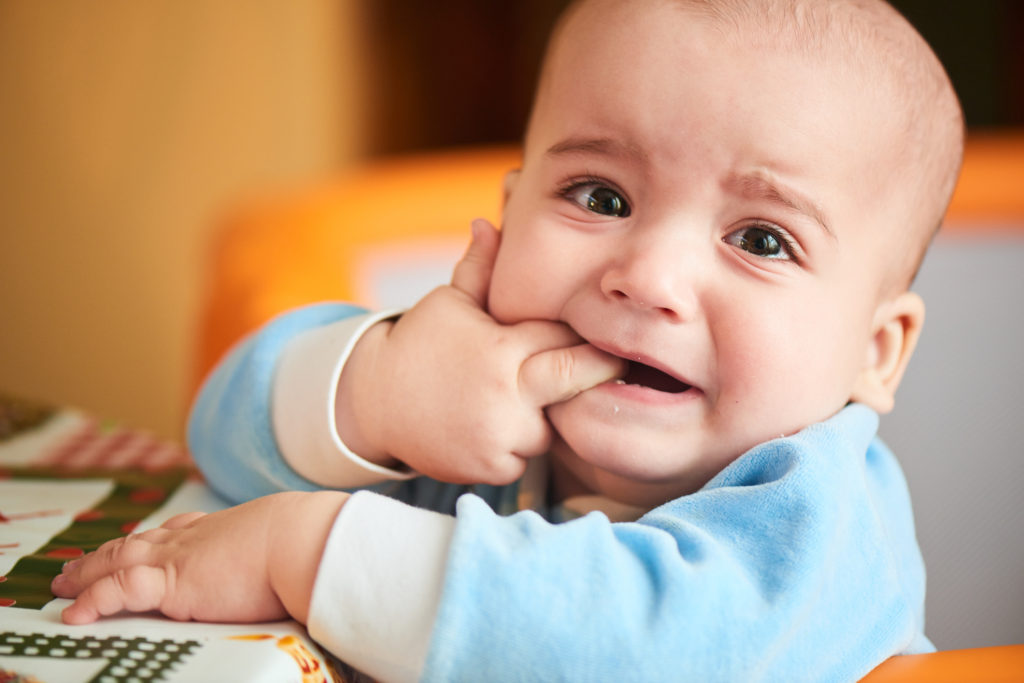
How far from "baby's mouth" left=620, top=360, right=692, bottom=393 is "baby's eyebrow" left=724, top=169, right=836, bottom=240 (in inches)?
4.7

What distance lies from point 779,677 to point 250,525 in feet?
0.92

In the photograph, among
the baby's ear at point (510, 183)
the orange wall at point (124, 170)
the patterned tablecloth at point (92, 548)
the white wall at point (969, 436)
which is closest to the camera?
the patterned tablecloth at point (92, 548)

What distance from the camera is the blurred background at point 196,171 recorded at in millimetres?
1194

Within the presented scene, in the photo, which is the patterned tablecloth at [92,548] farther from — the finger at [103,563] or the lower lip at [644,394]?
the lower lip at [644,394]

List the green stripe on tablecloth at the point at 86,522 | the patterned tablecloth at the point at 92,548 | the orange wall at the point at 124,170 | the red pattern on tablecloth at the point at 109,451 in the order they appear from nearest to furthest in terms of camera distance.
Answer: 1. the patterned tablecloth at the point at 92,548
2. the green stripe on tablecloth at the point at 86,522
3. the red pattern on tablecloth at the point at 109,451
4. the orange wall at the point at 124,170

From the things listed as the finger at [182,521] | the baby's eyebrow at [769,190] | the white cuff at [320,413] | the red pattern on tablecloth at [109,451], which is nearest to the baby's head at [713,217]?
the baby's eyebrow at [769,190]

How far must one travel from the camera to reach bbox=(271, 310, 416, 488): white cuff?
68 centimetres

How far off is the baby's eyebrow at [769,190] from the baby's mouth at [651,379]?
120mm

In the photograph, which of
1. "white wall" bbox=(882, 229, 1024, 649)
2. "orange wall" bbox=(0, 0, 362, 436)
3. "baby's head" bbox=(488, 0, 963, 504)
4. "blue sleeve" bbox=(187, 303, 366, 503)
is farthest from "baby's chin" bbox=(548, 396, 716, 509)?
"orange wall" bbox=(0, 0, 362, 436)

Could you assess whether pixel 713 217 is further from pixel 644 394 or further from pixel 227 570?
pixel 227 570

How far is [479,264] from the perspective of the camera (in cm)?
69

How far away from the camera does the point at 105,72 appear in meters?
1.96

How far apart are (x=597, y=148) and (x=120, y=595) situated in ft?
1.23

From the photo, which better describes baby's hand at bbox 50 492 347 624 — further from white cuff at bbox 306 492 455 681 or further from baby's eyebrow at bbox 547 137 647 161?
baby's eyebrow at bbox 547 137 647 161
